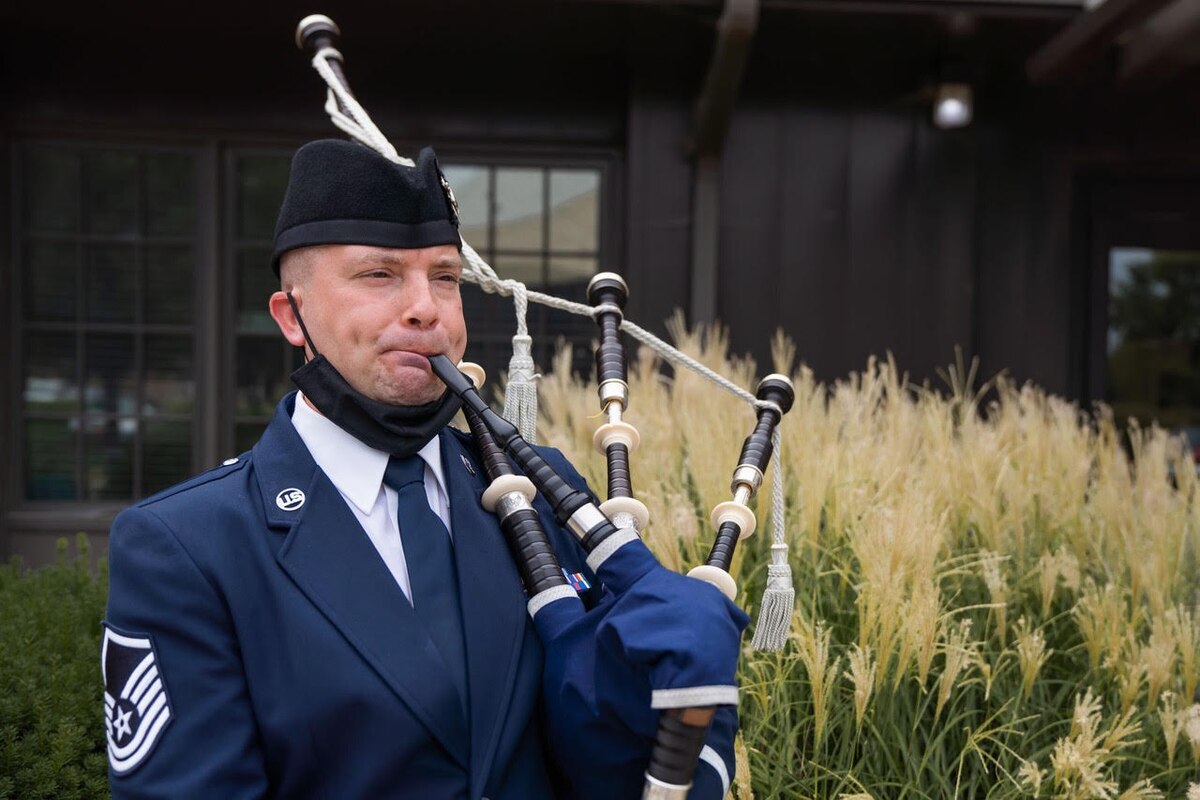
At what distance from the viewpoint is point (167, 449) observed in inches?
202

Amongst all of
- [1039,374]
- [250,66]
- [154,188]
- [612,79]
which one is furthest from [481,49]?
[1039,374]

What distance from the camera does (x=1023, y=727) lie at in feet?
7.16

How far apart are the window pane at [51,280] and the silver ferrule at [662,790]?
486 centimetres

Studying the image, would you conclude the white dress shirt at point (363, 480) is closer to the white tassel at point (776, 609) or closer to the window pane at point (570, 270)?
the white tassel at point (776, 609)

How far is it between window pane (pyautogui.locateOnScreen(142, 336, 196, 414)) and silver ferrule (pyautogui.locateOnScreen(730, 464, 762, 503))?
425 centimetres

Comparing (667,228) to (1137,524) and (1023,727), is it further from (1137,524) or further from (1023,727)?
(1023,727)

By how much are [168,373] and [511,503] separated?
4283 millimetres

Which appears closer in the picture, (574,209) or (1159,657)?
(1159,657)

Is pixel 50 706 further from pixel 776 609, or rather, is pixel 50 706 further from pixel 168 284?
pixel 168 284

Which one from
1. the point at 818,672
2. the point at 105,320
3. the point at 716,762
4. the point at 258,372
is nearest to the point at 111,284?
the point at 105,320

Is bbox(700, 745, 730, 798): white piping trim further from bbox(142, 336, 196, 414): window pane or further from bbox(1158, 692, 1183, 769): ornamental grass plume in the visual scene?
bbox(142, 336, 196, 414): window pane

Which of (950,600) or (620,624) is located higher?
(620,624)

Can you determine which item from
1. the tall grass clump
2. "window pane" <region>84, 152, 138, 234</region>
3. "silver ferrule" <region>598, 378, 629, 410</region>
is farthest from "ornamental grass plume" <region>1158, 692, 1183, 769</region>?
"window pane" <region>84, 152, 138, 234</region>

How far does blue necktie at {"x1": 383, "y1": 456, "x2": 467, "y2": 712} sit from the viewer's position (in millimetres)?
1251
